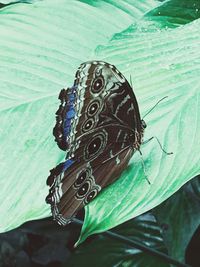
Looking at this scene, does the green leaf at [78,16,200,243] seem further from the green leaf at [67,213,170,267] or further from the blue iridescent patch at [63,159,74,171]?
the green leaf at [67,213,170,267]

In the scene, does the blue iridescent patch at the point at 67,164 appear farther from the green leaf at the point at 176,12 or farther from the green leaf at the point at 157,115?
the green leaf at the point at 176,12

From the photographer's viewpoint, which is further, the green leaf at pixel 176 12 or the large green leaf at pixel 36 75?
the green leaf at pixel 176 12

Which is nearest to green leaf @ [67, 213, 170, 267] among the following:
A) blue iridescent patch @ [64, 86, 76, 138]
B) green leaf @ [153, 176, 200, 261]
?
green leaf @ [153, 176, 200, 261]

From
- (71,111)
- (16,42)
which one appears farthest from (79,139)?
(16,42)

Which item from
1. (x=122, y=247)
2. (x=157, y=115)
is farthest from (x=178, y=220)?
(x=157, y=115)

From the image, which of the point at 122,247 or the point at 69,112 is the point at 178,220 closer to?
the point at 122,247

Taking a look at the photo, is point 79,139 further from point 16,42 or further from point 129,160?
point 16,42

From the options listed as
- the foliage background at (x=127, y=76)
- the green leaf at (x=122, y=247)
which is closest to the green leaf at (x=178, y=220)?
the foliage background at (x=127, y=76)
